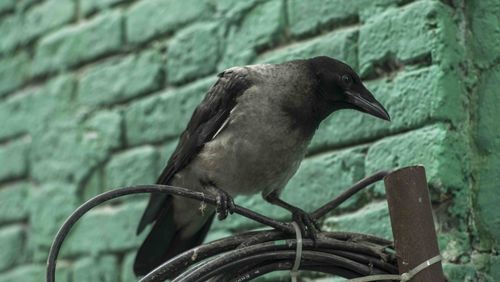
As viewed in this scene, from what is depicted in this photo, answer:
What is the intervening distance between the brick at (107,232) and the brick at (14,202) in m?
0.28

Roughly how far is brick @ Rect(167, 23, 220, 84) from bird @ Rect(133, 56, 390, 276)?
41 centimetres

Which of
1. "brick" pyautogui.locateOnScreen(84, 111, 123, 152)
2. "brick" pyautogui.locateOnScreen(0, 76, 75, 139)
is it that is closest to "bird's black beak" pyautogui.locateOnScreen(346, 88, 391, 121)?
"brick" pyautogui.locateOnScreen(84, 111, 123, 152)

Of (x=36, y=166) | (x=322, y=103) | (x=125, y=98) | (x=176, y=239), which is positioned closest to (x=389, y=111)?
(x=322, y=103)

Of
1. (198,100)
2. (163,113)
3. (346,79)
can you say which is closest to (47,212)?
(163,113)

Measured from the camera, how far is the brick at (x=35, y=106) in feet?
10.1

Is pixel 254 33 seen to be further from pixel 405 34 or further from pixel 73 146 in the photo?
pixel 73 146

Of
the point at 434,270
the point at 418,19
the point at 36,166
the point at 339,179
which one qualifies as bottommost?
the point at 434,270

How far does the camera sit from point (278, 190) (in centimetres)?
231

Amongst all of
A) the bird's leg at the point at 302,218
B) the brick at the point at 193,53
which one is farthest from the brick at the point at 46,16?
the bird's leg at the point at 302,218

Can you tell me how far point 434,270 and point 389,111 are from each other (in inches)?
26.9

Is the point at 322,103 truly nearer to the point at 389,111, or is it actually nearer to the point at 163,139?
the point at 389,111

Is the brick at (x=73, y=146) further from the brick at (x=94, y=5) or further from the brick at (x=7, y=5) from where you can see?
the brick at (x=7, y=5)

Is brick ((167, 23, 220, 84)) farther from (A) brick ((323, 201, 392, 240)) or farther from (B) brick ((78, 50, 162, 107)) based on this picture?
(A) brick ((323, 201, 392, 240))

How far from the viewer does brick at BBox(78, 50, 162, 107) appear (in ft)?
9.32
